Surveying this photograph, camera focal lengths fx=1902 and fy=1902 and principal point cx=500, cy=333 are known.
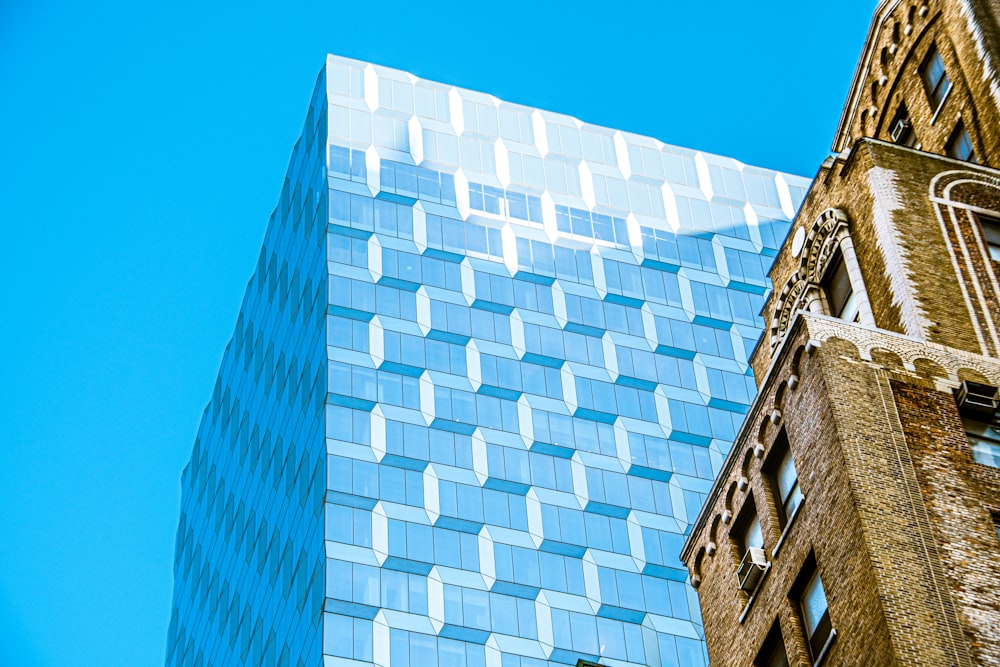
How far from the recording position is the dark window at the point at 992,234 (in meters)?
41.1

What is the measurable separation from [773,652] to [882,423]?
5574mm

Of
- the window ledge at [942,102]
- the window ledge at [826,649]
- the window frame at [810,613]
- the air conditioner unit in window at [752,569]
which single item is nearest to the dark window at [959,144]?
the window ledge at [942,102]

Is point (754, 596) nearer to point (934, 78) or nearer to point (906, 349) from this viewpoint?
point (906, 349)

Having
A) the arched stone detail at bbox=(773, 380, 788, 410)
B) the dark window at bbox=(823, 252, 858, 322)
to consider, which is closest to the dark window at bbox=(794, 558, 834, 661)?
the arched stone detail at bbox=(773, 380, 788, 410)

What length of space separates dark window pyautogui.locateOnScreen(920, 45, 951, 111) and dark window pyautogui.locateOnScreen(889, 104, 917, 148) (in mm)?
891

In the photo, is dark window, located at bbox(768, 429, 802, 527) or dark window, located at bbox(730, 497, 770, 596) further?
dark window, located at bbox(730, 497, 770, 596)

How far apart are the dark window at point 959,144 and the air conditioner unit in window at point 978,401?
11.5 m

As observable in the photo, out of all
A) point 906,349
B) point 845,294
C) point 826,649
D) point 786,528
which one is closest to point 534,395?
point 845,294

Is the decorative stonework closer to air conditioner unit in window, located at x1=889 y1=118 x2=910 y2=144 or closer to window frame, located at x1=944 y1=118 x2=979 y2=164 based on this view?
window frame, located at x1=944 y1=118 x2=979 y2=164

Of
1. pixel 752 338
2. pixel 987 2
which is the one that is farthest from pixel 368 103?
pixel 987 2

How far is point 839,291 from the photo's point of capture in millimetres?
43719

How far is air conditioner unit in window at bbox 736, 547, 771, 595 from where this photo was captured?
39.0 metres

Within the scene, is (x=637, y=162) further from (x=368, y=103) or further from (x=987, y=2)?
(x=987, y=2)

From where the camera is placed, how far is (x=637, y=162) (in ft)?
421
